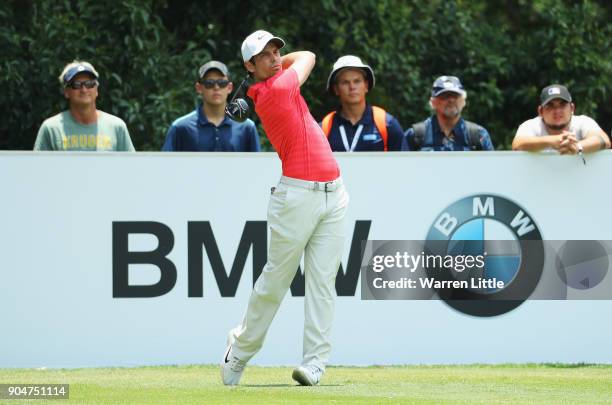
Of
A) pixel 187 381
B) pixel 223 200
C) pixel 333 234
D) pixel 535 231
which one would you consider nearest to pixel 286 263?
pixel 333 234

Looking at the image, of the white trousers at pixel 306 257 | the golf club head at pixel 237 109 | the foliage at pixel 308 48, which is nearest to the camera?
the white trousers at pixel 306 257

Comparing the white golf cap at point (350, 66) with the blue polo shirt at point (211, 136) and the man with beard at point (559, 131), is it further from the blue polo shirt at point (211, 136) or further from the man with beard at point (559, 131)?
the man with beard at point (559, 131)

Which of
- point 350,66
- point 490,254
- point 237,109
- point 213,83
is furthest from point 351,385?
point 213,83

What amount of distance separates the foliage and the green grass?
412 centimetres

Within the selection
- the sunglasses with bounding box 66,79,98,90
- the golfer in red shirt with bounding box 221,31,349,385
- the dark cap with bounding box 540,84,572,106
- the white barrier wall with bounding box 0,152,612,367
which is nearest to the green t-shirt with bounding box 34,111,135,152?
the sunglasses with bounding box 66,79,98,90

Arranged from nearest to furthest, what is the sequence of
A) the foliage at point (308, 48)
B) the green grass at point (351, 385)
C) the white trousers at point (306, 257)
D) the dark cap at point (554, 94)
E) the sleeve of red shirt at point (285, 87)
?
1. the green grass at point (351, 385)
2. the sleeve of red shirt at point (285, 87)
3. the white trousers at point (306, 257)
4. the dark cap at point (554, 94)
5. the foliage at point (308, 48)

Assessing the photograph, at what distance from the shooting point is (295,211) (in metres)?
8.20

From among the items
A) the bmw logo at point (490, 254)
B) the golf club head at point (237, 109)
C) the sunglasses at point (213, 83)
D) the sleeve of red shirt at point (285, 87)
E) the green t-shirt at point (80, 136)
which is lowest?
the bmw logo at point (490, 254)

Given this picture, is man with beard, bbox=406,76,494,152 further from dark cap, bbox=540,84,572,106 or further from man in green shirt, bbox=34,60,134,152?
man in green shirt, bbox=34,60,134,152

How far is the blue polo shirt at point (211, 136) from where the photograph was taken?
420 inches

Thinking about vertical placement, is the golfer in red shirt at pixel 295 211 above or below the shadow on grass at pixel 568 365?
above

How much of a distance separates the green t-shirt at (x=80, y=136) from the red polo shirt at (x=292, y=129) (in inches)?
102

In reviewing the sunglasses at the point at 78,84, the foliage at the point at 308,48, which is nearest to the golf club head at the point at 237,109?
the sunglasses at the point at 78,84

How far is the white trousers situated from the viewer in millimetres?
8219
